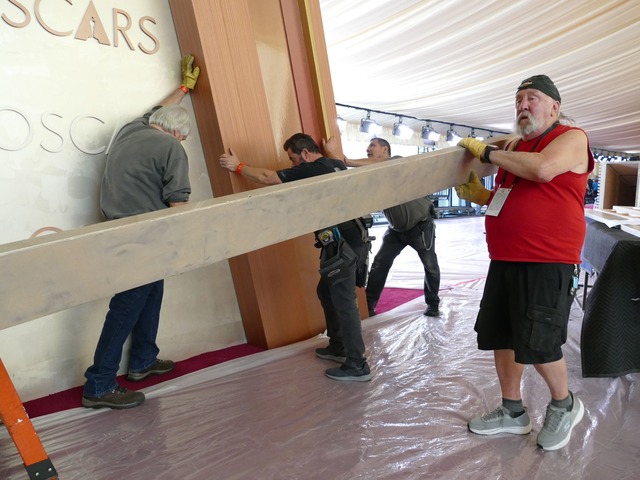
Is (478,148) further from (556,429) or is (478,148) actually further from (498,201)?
(556,429)

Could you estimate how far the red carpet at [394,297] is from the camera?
3368mm

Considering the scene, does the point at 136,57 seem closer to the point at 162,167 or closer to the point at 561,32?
the point at 162,167

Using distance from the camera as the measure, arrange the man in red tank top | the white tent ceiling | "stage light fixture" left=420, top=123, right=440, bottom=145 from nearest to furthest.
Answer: the man in red tank top
the white tent ceiling
"stage light fixture" left=420, top=123, right=440, bottom=145

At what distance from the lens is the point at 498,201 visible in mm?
1536

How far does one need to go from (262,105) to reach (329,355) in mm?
1463

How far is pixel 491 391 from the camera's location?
6.32ft

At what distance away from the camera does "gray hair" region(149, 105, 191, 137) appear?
198cm

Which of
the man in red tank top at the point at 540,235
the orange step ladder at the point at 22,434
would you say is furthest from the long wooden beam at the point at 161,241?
the orange step ladder at the point at 22,434

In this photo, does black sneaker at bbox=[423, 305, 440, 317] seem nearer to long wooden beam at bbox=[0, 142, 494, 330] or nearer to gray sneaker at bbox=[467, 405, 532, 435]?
gray sneaker at bbox=[467, 405, 532, 435]

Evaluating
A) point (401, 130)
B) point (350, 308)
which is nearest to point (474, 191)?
point (350, 308)

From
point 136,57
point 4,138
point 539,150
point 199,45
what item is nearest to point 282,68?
point 199,45

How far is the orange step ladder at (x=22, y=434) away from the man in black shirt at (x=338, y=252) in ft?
3.96

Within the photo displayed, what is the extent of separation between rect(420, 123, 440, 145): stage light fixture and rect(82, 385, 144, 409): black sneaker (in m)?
9.01

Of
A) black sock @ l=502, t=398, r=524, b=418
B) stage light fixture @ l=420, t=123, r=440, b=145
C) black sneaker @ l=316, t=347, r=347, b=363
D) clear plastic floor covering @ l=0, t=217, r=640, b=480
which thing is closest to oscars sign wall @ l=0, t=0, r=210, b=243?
clear plastic floor covering @ l=0, t=217, r=640, b=480
